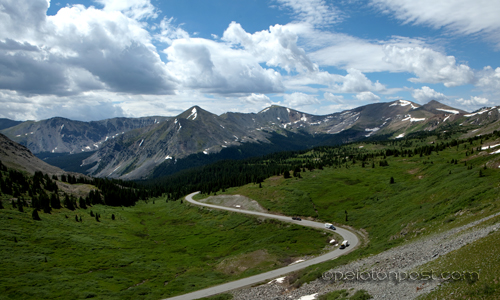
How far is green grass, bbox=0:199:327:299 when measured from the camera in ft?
188

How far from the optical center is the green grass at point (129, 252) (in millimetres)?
57281

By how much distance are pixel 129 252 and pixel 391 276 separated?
268 feet

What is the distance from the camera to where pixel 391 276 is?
30172 millimetres

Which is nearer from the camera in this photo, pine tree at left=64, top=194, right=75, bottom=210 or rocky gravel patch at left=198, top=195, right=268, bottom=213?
pine tree at left=64, top=194, right=75, bottom=210

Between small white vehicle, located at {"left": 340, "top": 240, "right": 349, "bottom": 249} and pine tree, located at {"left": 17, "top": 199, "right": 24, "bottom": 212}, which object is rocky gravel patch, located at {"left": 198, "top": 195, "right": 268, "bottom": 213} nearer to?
small white vehicle, located at {"left": 340, "top": 240, "right": 349, "bottom": 249}

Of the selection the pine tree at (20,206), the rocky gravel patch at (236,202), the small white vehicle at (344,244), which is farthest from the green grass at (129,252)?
the rocky gravel patch at (236,202)

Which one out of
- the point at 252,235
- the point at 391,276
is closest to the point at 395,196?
the point at 252,235

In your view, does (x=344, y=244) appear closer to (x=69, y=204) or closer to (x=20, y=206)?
(x=20, y=206)

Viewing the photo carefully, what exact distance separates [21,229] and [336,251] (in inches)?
3849

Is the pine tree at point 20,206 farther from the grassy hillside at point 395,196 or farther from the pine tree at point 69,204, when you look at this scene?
the grassy hillside at point 395,196

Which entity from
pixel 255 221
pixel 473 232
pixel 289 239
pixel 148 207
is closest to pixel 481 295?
pixel 473 232

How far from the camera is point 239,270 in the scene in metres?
63.8

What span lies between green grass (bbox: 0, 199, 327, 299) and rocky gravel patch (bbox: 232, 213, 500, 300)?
836 inches

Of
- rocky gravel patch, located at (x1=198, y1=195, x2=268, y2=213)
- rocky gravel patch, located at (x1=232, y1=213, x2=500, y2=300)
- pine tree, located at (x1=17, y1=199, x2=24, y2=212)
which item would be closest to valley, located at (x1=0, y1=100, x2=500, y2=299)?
rocky gravel patch, located at (x1=232, y1=213, x2=500, y2=300)
